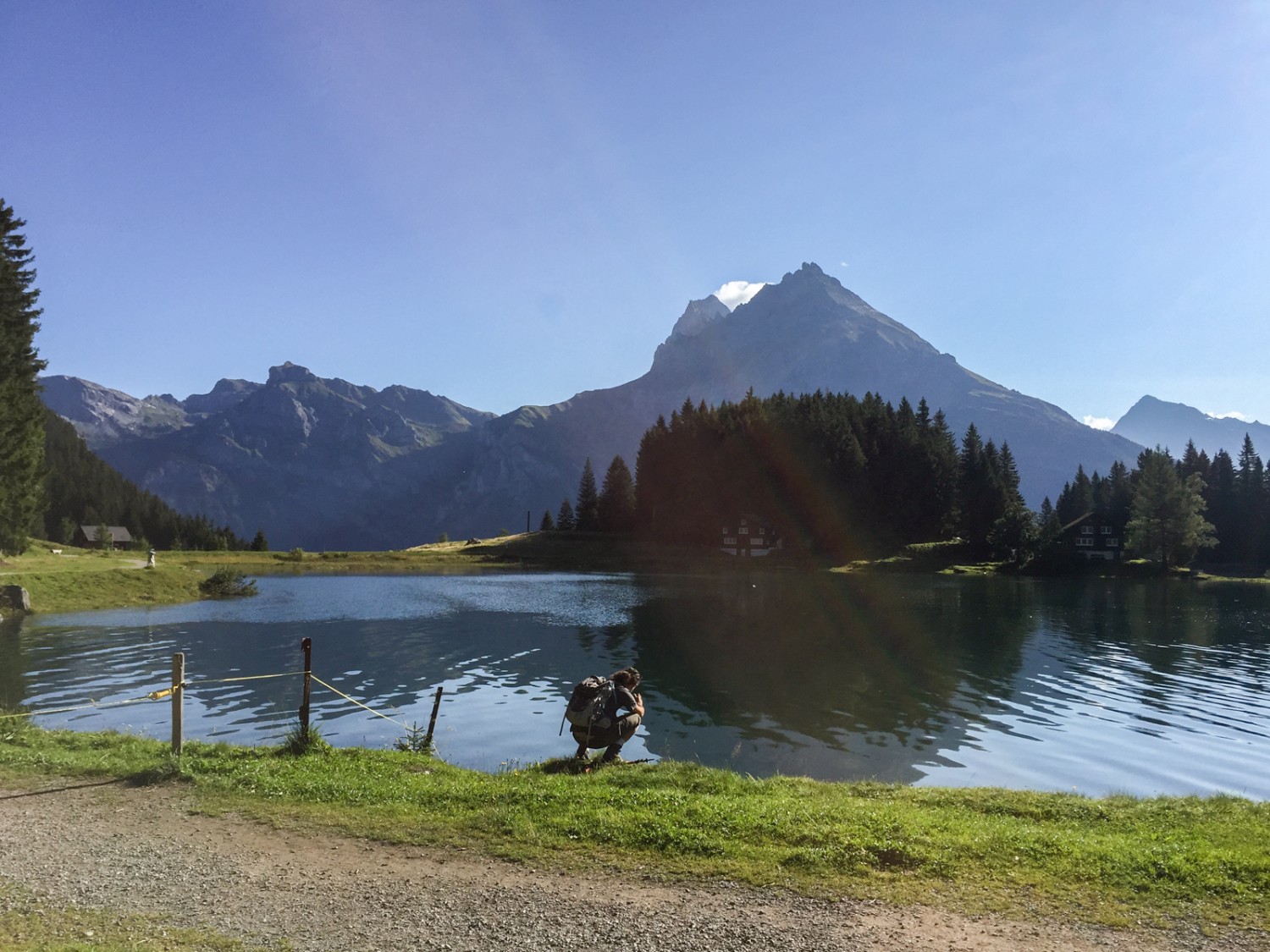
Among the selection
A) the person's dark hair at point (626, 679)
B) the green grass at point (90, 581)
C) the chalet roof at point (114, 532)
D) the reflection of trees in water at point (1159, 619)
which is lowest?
the reflection of trees in water at point (1159, 619)

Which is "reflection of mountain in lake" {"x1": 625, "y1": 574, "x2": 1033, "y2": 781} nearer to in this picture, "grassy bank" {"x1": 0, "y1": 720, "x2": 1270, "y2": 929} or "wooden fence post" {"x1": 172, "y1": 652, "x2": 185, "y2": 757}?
"grassy bank" {"x1": 0, "y1": 720, "x2": 1270, "y2": 929}

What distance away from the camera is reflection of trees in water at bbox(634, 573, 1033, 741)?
2877 cm

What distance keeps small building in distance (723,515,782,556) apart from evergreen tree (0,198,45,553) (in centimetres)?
10065

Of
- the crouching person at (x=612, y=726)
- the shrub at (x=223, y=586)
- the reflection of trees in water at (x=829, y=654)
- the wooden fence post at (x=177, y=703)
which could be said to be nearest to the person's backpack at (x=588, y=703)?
the crouching person at (x=612, y=726)

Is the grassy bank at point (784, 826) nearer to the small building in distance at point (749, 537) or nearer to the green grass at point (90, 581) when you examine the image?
the green grass at point (90, 581)

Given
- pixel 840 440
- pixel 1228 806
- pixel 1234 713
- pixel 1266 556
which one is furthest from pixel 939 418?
pixel 1228 806

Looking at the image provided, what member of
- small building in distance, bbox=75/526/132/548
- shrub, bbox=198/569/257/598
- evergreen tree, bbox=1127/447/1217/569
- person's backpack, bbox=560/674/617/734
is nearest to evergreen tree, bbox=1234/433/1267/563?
evergreen tree, bbox=1127/447/1217/569

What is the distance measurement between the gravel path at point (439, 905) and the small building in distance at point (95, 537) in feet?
482

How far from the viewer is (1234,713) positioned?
29625mm

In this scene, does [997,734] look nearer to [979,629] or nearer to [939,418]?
[979,629]

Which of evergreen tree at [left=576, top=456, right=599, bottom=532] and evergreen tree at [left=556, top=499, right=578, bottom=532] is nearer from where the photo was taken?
evergreen tree at [left=576, top=456, right=599, bottom=532]

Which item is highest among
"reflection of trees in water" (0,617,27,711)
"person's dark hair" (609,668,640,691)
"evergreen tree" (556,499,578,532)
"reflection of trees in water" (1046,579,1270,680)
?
"evergreen tree" (556,499,578,532)

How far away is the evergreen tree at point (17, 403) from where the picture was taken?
5928 centimetres

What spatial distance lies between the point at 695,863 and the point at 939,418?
163334 millimetres
